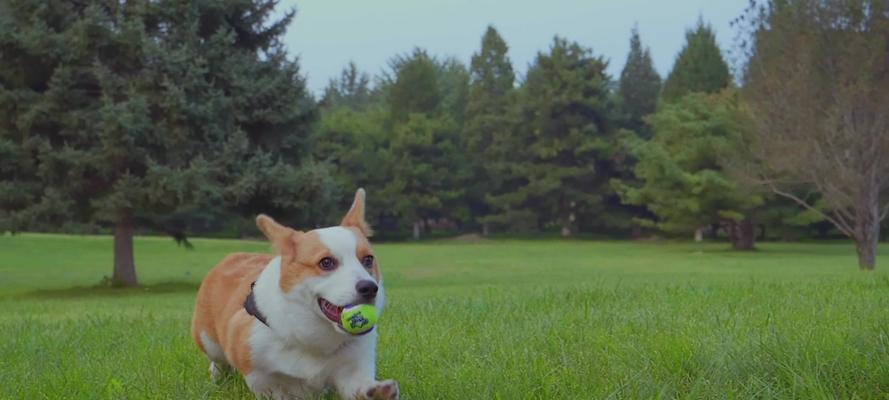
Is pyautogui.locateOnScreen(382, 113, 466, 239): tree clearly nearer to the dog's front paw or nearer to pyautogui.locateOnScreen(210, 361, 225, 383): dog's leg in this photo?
pyautogui.locateOnScreen(210, 361, 225, 383): dog's leg

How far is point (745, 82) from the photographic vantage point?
26766 millimetres

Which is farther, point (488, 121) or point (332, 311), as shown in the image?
point (488, 121)

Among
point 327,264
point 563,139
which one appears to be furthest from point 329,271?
point 563,139

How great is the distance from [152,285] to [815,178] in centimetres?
1806

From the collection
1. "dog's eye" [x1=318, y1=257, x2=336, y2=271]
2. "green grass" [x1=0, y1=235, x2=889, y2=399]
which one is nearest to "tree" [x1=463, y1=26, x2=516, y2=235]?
"green grass" [x1=0, y1=235, x2=889, y2=399]

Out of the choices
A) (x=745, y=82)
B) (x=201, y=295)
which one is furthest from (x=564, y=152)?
(x=201, y=295)

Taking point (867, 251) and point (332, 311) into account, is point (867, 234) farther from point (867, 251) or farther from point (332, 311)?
point (332, 311)

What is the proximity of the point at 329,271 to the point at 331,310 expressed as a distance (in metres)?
0.15

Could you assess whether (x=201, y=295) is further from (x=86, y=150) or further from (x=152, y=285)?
(x=152, y=285)

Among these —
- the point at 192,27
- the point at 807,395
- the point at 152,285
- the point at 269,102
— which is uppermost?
the point at 192,27

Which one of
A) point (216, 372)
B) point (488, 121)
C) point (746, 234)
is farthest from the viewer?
point (488, 121)

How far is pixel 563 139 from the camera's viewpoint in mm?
53469

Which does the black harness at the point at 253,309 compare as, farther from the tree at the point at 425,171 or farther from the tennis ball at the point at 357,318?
the tree at the point at 425,171

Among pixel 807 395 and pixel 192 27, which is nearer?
pixel 807 395
